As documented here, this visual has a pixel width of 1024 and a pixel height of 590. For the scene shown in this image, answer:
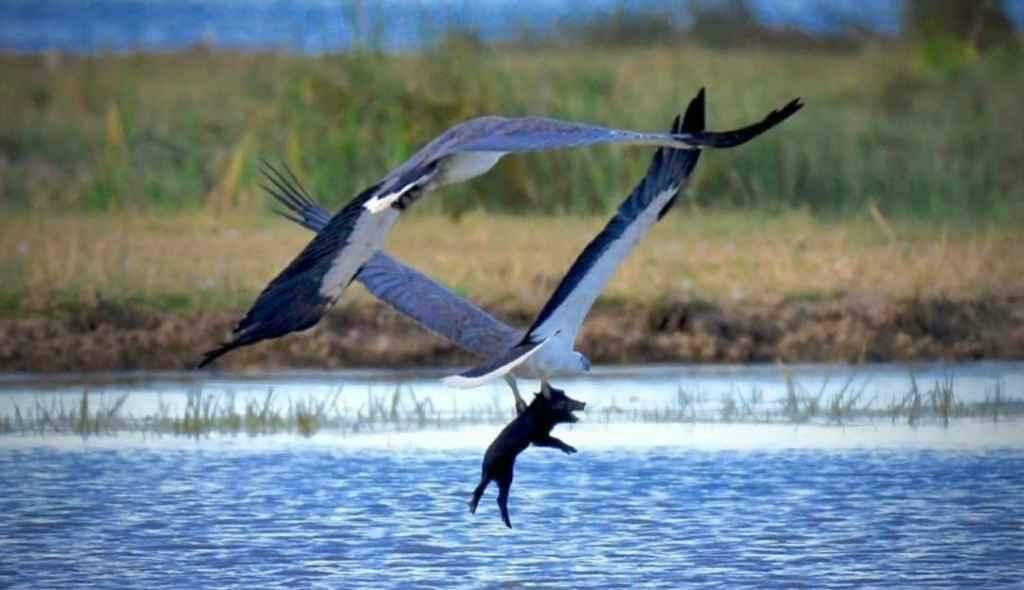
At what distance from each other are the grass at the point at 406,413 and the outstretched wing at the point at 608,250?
2.59 metres

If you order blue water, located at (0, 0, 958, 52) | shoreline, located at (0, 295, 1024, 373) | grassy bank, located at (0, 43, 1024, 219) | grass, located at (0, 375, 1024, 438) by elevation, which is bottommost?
grass, located at (0, 375, 1024, 438)

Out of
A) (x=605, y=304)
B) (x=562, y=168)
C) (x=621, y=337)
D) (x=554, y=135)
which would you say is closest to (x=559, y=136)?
(x=554, y=135)

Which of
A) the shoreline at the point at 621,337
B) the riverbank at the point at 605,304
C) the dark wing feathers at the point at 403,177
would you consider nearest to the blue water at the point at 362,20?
the riverbank at the point at 605,304

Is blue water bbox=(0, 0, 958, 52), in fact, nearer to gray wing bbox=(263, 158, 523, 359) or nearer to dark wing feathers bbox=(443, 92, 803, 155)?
gray wing bbox=(263, 158, 523, 359)

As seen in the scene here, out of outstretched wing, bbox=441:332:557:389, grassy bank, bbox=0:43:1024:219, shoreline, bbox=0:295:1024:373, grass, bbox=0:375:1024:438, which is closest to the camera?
outstretched wing, bbox=441:332:557:389

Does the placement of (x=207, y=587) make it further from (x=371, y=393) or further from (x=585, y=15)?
(x=585, y=15)

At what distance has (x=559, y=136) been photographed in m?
6.37

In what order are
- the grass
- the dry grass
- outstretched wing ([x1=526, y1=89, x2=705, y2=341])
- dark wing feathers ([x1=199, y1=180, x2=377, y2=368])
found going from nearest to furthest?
dark wing feathers ([x1=199, y1=180, x2=377, y2=368]), outstretched wing ([x1=526, y1=89, x2=705, y2=341]), the grass, the dry grass

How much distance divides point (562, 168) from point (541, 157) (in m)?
0.16

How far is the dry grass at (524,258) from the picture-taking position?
11.5m

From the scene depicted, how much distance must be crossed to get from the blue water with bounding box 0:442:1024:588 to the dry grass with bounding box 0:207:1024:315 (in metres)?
2.08

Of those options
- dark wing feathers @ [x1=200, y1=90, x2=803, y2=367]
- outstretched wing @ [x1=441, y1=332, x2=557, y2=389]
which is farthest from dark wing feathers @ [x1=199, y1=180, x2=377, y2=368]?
outstretched wing @ [x1=441, y1=332, x2=557, y2=389]

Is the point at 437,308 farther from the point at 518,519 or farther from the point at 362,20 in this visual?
the point at 362,20

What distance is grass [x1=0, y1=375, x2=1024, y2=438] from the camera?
9602mm
